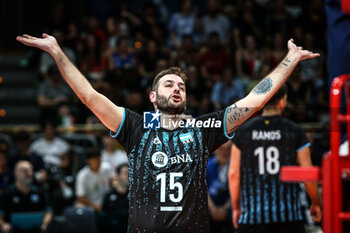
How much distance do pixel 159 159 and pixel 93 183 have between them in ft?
18.9

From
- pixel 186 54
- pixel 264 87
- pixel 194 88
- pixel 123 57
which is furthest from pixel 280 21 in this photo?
pixel 264 87

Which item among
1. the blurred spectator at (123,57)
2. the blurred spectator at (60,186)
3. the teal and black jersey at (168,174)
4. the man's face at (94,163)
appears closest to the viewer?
the teal and black jersey at (168,174)

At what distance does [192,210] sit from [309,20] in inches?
437

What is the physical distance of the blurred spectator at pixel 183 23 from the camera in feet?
48.7

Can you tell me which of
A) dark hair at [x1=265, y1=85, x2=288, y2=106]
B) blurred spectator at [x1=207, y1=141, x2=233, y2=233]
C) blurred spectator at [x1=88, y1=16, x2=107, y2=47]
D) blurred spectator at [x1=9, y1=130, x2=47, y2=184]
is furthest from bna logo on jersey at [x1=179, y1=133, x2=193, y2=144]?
blurred spectator at [x1=88, y1=16, x2=107, y2=47]

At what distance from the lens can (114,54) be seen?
1406cm

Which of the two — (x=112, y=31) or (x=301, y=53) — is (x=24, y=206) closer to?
(x=301, y=53)

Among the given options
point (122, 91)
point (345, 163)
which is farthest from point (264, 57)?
point (345, 163)

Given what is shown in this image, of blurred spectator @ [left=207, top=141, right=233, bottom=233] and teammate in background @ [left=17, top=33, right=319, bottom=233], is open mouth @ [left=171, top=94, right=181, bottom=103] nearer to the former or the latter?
teammate in background @ [left=17, top=33, right=319, bottom=233]

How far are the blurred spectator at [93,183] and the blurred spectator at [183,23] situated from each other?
17.9 feet

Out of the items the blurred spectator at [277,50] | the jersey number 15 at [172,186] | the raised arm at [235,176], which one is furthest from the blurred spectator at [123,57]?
the jersey number 15 at [172,186]

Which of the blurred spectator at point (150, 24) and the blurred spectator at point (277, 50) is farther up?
the blurred spectator at point (150, 24)

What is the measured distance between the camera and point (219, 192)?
9164 millimetres

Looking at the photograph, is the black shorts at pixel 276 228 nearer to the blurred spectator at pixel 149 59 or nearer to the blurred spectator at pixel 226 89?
the blurred spectator at pixel 226 89
